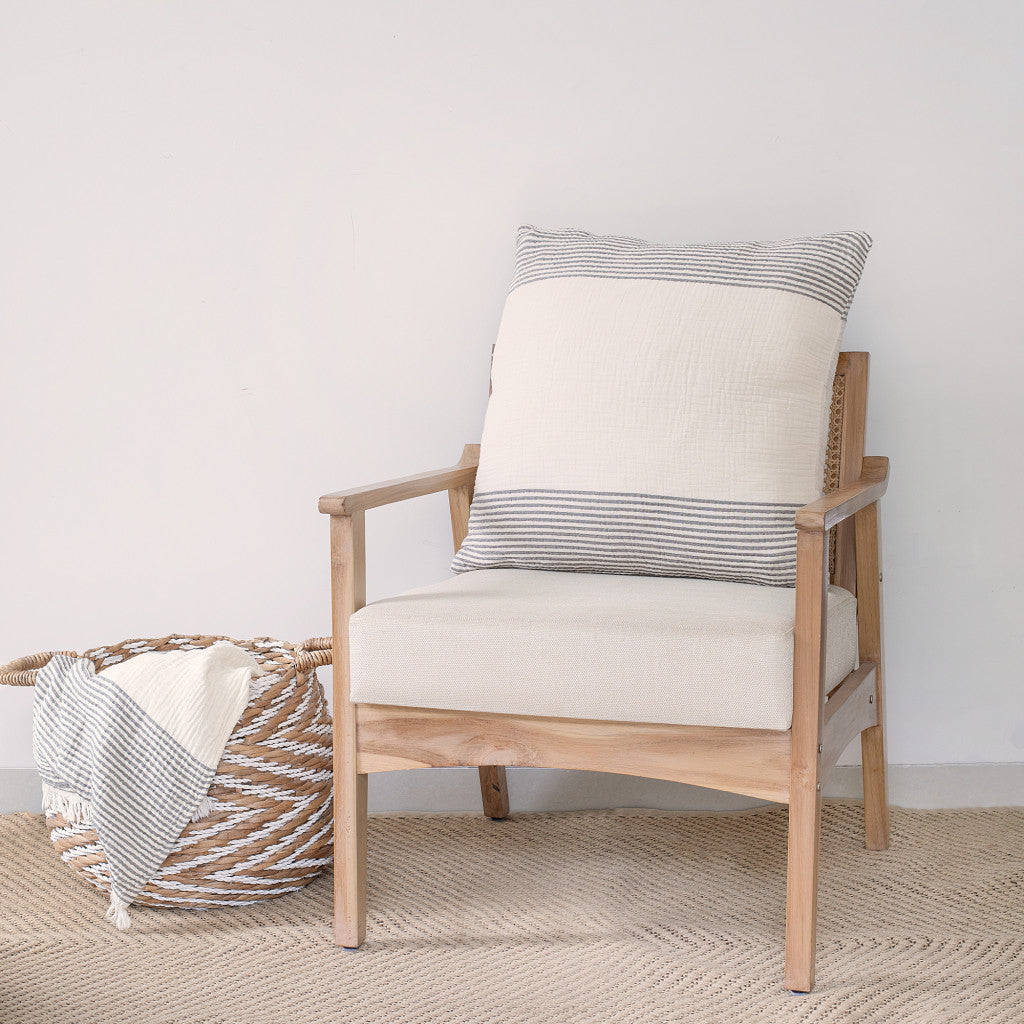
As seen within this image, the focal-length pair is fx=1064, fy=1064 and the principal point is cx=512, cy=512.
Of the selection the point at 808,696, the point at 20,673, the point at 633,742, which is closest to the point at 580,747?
the point at 633,742

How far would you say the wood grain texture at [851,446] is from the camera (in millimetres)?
1550

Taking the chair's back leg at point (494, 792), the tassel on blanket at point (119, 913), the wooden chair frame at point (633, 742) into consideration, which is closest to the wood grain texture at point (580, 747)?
the wooden chair frame at point (633, 742)

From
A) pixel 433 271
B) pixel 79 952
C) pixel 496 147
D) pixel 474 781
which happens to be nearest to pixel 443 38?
pixel 496 147

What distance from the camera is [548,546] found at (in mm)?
1402

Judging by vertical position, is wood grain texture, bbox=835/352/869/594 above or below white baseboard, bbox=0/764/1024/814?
above

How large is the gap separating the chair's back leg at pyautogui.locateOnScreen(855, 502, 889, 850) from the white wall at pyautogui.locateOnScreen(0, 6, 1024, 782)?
0.22 metres

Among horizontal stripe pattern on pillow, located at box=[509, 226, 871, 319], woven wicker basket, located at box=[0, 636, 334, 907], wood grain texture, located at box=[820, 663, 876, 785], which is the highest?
horizontal stripe pattern on pillow, located at box=[509, 226, 871, 319]

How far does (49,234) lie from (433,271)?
2.17 ft

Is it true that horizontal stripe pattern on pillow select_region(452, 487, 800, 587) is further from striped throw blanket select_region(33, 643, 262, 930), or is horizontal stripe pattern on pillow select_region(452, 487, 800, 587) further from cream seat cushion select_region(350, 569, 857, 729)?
striped throw blanket select_region(33, 643, 262, 930)

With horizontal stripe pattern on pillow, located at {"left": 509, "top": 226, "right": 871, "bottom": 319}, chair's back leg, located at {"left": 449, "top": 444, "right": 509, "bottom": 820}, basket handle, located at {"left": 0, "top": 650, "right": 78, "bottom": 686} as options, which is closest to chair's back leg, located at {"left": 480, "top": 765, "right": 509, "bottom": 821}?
chair's back leg, located at {"left": 449, "top": 444, "right": 509, "bottom": 820}

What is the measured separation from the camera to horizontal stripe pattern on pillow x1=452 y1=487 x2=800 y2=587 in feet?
A: 4.37

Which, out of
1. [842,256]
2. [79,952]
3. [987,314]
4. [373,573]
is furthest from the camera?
[373,573]

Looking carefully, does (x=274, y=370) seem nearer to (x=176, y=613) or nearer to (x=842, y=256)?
(x=176, y=613)

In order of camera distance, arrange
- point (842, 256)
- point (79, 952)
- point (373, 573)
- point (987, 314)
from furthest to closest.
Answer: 1. point (373, 573)
2. point (987, 314)
3. point (842, 256)
4. point (79, 952)
